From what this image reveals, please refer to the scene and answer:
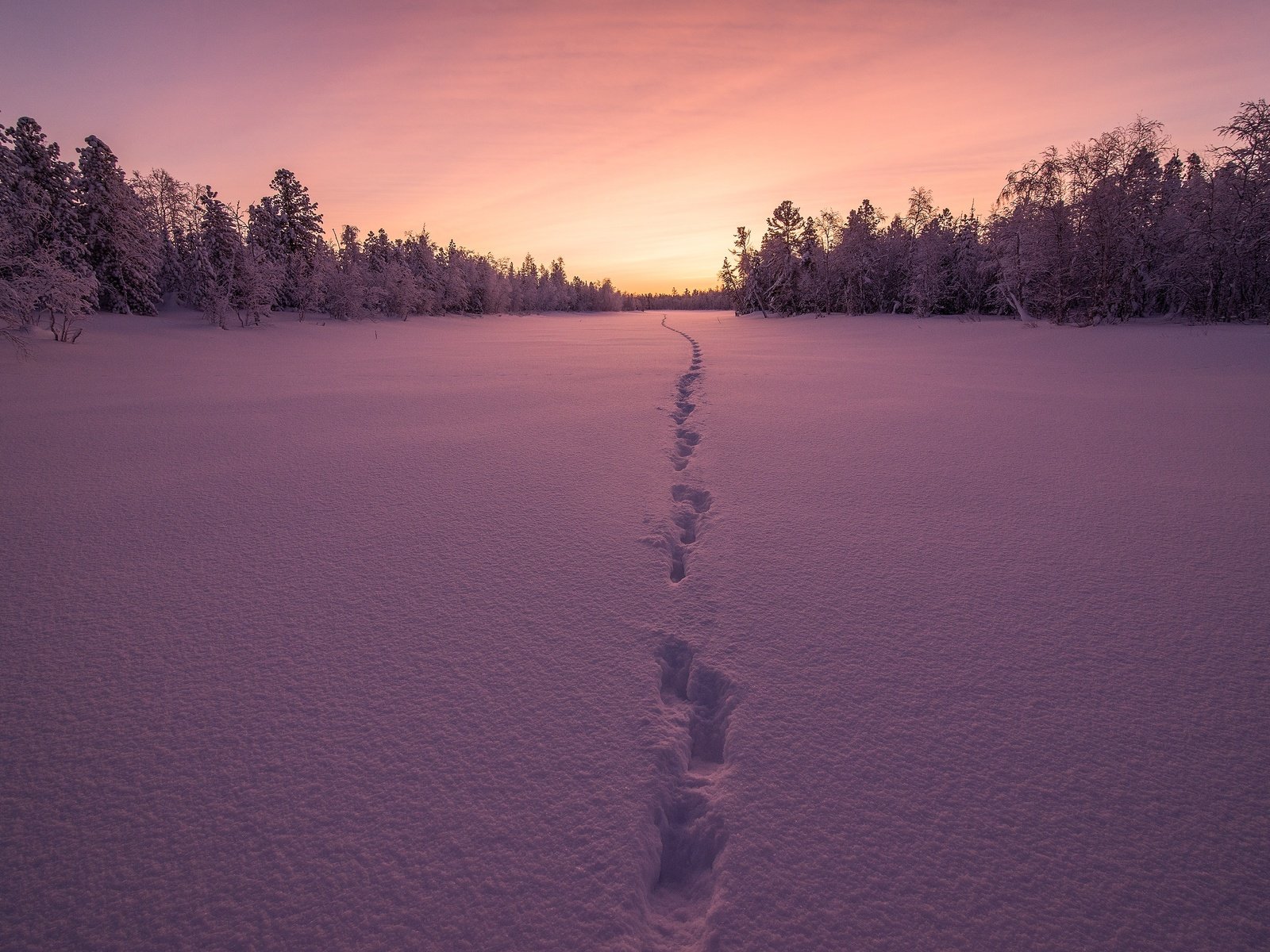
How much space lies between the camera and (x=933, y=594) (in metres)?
2.41

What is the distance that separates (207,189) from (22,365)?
63.4 feet

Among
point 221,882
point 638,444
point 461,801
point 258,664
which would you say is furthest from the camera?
point 638,444

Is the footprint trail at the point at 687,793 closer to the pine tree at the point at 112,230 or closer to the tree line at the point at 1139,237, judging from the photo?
the tree line at the point at 1139,237

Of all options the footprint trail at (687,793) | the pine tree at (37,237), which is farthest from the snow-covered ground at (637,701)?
the pine tree at (37,237)

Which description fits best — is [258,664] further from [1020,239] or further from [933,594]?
[1020,239]

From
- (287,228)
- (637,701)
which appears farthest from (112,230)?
(637,701)

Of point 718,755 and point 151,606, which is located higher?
point 151,606

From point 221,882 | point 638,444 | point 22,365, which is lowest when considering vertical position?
point 221,882

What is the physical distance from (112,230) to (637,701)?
3120 cm

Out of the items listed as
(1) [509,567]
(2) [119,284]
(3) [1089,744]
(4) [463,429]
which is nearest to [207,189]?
(2) [119,284]

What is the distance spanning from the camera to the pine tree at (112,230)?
22.0 meters

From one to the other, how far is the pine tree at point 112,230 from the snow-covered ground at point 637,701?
25.5 metres

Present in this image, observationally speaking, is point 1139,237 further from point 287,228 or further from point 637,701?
point 287,228

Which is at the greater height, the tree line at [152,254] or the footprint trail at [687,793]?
the tree line at [152,254]
